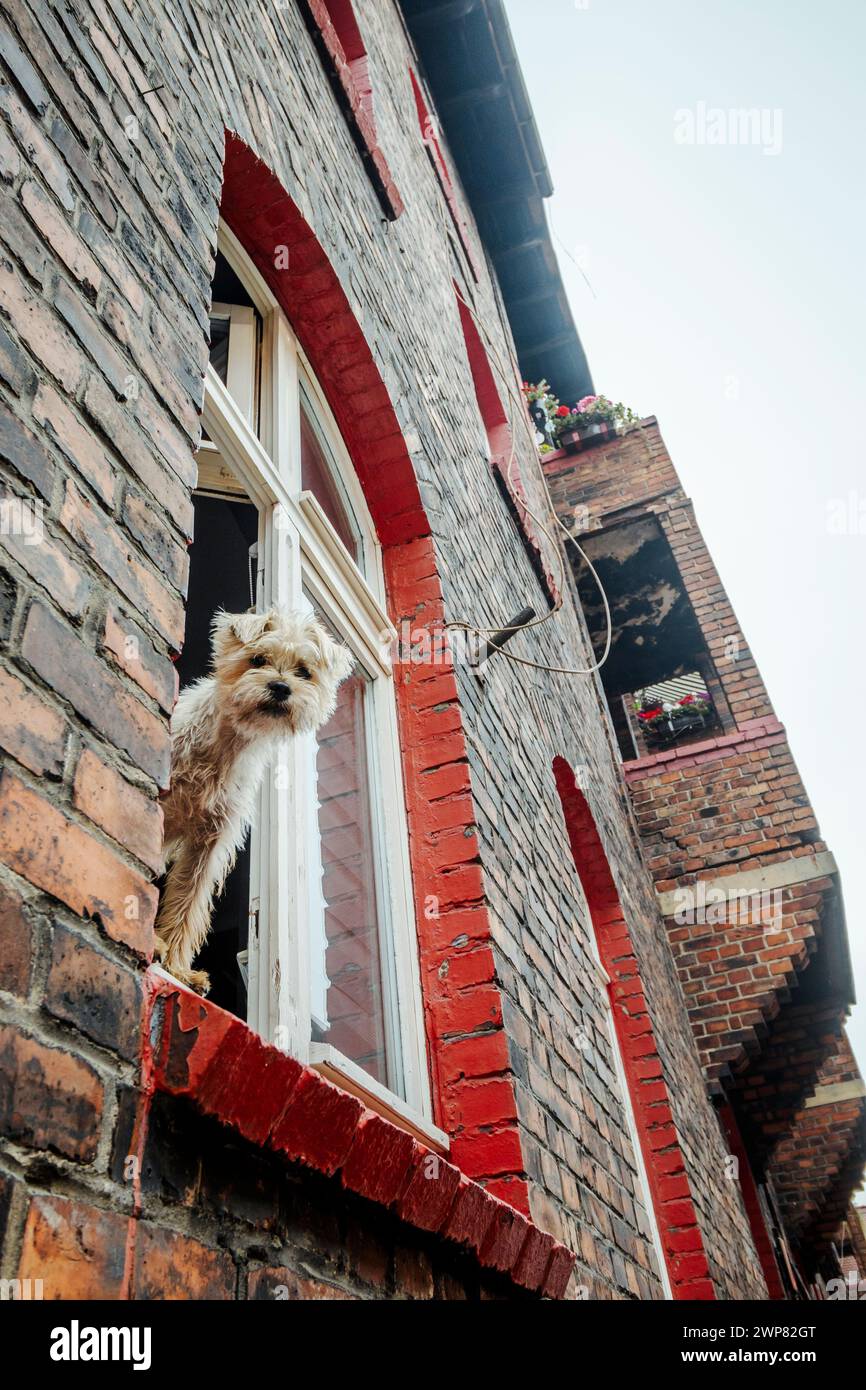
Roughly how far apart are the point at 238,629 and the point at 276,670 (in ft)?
0.70

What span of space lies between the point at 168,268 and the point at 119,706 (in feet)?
3.25

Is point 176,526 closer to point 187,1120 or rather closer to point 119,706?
point 119,706

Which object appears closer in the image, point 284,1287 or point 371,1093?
point 284,1287

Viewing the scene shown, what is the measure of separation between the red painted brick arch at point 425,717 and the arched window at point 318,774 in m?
Result: 0.06

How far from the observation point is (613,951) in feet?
17.8

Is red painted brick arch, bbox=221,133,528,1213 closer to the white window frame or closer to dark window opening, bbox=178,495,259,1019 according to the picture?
the white window frame

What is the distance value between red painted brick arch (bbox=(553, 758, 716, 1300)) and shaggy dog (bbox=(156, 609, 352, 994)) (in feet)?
8.68

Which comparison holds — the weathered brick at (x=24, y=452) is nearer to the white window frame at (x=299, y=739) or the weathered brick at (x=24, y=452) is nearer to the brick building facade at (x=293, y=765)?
the brick building facade at (x=293, y=765)

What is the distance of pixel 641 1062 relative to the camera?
16.7 feet

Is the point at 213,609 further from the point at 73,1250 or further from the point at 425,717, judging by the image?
the point at 73,1250


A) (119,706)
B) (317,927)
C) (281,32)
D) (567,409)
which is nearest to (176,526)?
(119,706)

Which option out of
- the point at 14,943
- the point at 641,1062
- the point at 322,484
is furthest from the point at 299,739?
the point at 641,1062

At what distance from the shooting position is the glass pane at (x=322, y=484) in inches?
124

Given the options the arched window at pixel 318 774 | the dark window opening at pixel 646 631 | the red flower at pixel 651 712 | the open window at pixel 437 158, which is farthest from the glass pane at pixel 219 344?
the red flower at pixel 651 712
